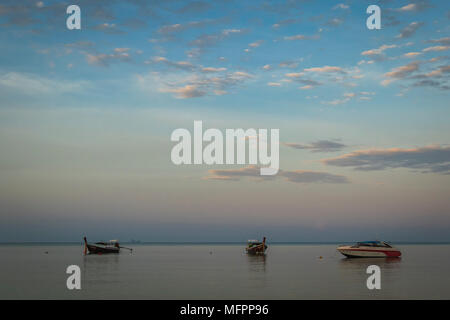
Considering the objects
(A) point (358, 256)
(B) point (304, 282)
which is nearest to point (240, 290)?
(B) point (304, 282)

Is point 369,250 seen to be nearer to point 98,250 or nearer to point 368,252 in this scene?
point 368,252

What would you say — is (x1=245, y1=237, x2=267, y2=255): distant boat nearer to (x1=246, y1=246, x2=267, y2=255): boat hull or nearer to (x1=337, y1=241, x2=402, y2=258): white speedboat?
(x1=246, y1=246, x2=267, y2=255): boat hull

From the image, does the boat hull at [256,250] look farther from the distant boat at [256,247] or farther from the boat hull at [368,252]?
the boat hull at [368,252]

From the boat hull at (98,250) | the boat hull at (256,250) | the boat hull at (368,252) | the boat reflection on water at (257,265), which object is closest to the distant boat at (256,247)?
the boat hull at (256,250)

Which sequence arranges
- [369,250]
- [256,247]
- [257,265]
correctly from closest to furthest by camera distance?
1. [257,265]
2. [369,250]
3. [256,247]

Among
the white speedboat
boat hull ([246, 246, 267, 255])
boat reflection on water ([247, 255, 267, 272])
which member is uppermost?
the white speedboat

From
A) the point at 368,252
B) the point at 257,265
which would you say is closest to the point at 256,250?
the point at 368,252

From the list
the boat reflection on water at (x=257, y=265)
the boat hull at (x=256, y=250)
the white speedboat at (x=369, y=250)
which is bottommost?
the boat hull at (x=256, y=250)

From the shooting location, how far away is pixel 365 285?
40.4 metres

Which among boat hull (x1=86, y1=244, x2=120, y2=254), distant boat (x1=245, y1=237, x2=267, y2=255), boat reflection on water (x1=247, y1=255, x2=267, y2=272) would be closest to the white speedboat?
boat reflection on water (x1=247, y1=255, x2=267, y2=272)

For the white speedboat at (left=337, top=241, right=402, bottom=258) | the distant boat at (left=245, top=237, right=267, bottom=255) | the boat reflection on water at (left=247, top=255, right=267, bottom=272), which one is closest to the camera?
the boat reflection on water at (left=247, top=255, right=267, bottom=272)

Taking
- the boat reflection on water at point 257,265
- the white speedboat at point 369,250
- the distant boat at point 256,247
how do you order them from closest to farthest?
the boat reflection on water at point 257,265 → the white speedboat at point 369,250 → the distant boat at point 256,247
